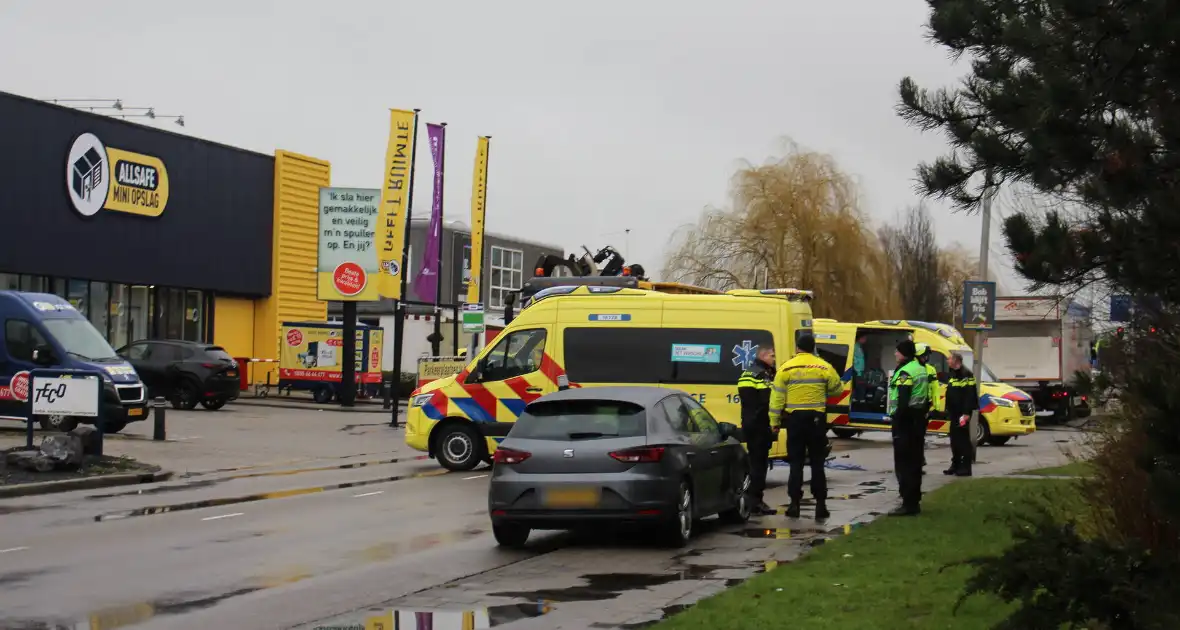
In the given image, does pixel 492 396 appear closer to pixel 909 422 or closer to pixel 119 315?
pixel 909 422

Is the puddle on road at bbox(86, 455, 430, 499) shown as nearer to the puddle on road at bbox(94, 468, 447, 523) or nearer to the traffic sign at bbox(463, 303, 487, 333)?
the puddle on road at bbox(94, 468, 447, 523)

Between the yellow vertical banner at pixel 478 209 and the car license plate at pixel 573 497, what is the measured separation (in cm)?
2791

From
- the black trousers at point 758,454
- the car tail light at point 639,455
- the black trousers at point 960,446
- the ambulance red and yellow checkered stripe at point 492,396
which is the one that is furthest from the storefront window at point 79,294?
the car tail light at point 639,455

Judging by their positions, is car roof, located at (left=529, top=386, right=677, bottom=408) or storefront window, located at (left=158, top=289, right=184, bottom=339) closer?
car roof, located at (left=529, top=386, right=677, bottom=408)

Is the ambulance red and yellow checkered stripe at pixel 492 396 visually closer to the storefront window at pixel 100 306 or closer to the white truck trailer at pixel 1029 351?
the storefront window at pixel 100 306

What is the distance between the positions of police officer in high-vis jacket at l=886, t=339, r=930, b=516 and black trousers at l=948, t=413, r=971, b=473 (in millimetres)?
5917

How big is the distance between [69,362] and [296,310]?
2394cm

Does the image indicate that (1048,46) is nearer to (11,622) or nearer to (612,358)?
(11,622)

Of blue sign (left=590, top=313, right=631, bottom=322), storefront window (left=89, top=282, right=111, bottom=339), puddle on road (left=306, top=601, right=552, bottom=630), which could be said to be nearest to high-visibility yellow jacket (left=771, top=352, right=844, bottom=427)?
puddle on road (left=306, top=601, right=552, bottom=630)

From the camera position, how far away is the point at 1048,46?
8609 mm

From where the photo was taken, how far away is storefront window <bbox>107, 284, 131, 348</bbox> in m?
42.9

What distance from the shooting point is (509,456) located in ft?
42.4

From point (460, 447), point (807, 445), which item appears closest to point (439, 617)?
point (807, 445)

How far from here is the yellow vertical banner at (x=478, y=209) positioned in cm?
4056
